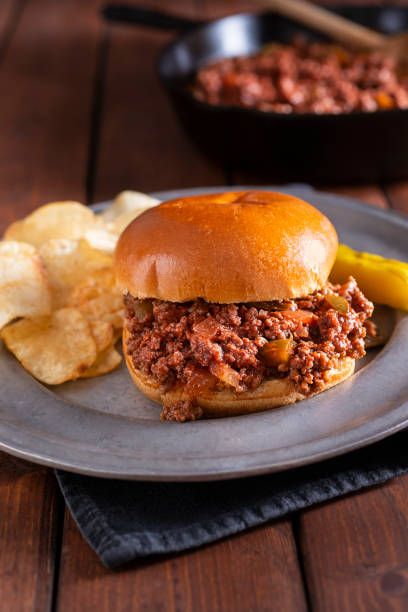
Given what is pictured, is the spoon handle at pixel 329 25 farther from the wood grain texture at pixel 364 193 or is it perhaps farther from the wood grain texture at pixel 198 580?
the wood grain texture at pixel 198 580

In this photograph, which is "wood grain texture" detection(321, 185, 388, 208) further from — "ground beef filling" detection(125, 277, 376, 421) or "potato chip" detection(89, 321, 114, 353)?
"potato chip" detection(89, 321, 114, 353)

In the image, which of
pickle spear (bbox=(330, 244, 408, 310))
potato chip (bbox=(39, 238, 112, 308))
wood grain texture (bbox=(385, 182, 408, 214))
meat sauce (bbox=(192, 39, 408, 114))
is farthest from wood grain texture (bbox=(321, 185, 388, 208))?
potato chip (bbox=(39, 238, 112, 308))

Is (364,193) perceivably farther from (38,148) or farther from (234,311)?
(38,148)

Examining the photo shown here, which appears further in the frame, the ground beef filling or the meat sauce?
the meat sauce

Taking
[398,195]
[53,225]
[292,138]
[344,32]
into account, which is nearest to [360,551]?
[53,225]

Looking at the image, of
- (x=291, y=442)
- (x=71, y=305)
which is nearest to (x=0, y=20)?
(x=71, y=305)

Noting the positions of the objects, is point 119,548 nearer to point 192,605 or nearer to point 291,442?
point 192,605
